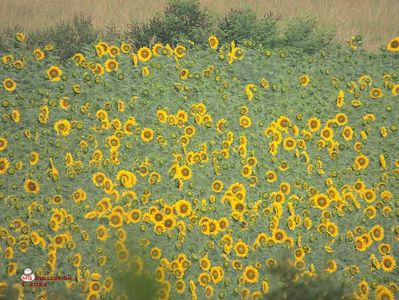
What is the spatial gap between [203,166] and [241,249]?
36.8 inches

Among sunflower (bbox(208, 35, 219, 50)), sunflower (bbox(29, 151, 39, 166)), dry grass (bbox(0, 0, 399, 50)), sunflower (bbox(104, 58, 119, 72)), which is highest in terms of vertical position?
sunflower (bbox(208, 35, 219, 50))

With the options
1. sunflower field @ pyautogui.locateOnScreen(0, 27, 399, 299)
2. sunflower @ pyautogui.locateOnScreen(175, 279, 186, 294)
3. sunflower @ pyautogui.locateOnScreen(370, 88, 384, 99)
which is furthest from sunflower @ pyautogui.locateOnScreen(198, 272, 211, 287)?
sunflower @ pyautogui.locateOnScreen(370, 88, 384, 99)

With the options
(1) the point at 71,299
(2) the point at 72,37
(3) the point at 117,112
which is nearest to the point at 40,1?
(2) the point at 72,37

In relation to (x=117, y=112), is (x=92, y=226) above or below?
below

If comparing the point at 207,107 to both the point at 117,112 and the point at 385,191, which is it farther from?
the point at 385,191

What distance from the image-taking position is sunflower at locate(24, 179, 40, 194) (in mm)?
5582

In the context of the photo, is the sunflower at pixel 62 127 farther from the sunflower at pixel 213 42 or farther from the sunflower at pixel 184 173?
the sunflower at pixel 213 42

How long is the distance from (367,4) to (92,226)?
13.2 meters

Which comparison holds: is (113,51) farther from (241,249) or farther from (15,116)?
(241,249)

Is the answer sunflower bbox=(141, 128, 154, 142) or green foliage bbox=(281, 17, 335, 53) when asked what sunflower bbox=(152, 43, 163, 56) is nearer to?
sunflower bbox=(141, 128, 154, 142)

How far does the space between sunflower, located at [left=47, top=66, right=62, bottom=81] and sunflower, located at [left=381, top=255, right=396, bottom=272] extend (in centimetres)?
379

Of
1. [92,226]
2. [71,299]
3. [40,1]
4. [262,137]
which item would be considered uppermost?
[71,299]

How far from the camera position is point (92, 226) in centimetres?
539

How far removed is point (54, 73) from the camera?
6.24 meters
